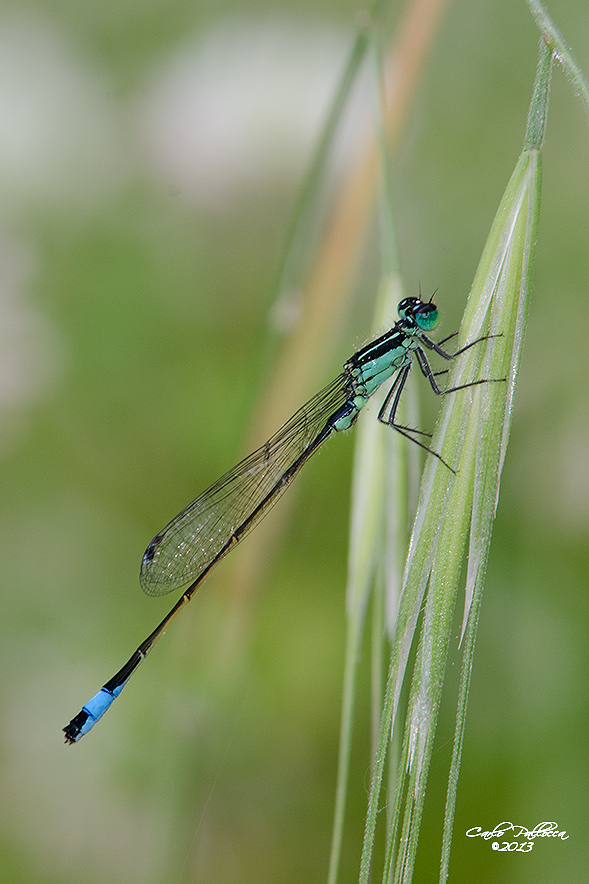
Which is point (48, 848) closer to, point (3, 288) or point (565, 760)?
point (565, 760)

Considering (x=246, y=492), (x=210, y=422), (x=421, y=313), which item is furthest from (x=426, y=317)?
(x=210, y=422)

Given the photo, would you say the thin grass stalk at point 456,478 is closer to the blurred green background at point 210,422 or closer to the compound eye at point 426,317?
the compound eye at point 426,317

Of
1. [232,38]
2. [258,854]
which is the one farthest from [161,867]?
[232,38]

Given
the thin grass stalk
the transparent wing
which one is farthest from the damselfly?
the thin grass stalk

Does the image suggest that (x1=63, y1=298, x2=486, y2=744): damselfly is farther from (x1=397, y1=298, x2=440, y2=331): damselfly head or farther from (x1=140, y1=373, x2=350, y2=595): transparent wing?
(x1=397, y1=298, x2=440, y2=331): damselfly head

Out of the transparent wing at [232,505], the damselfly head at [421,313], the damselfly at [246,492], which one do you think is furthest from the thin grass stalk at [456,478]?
the transparent wing at [232,505]

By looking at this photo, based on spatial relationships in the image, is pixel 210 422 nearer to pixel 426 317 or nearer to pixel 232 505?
pixel 232 505
